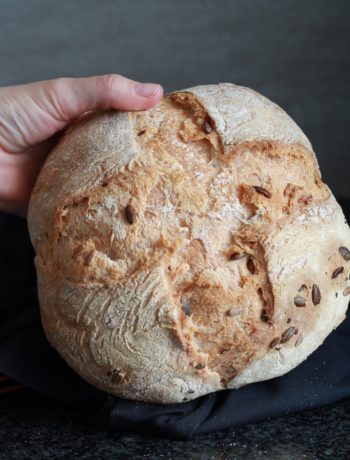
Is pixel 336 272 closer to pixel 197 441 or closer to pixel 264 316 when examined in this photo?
pixel 264 316

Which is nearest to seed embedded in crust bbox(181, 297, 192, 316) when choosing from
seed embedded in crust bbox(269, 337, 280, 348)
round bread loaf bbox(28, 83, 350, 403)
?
round bread loaf bbox(28, 83, 350, 403)

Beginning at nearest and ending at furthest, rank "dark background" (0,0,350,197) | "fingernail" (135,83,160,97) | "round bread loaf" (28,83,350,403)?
"round bread loaf" (28,83,350,403) < "fingernail" (135,83,160,97) < "dark background" (0,0,350,197)

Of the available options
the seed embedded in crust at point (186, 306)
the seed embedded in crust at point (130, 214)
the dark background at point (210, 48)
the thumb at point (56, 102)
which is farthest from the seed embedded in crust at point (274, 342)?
the dark background at point (210, 48)

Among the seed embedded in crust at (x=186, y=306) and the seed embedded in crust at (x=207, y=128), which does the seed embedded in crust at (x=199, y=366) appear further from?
the seed embedded in crust at (x=207, y=128)

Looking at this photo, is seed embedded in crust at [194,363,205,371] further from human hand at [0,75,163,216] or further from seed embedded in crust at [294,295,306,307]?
human hand at [0,75,163,216]

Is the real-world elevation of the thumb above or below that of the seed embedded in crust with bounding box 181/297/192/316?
above

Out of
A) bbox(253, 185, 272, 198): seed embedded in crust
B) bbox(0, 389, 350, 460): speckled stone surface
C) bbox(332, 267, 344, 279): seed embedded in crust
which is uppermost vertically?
bbox(253, 185, 272, 198): seed embedded in crust

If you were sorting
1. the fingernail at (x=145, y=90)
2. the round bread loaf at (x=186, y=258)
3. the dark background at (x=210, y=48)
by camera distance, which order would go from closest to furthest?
the round bread loaf at (x=186, y=258) < the fingernail at (x=145, y=90) < the dark background at (x=210, y=48)
